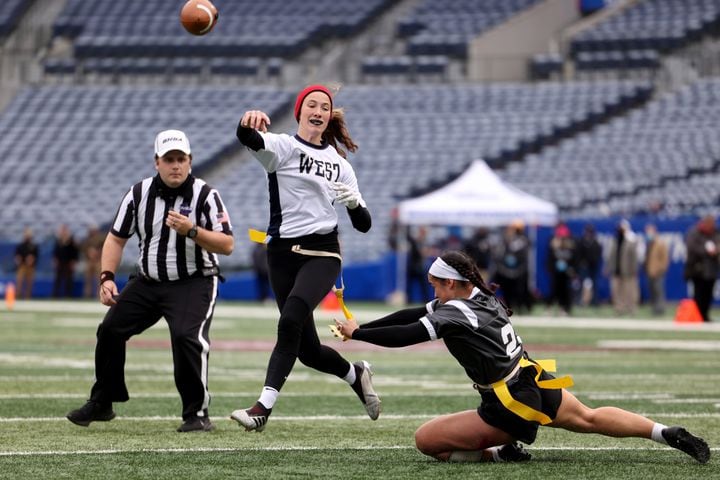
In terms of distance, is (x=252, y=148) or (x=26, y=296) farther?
(x=26, y=296)

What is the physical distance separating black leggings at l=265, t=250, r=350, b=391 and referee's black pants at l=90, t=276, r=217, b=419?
533 millimetres

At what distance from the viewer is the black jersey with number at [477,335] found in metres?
6.50

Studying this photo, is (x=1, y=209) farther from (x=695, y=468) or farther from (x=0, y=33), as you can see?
(x=695, y=468)

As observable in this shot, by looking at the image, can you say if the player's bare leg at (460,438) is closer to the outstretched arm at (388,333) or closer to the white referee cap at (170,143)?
the outstretched arm at (388,333)

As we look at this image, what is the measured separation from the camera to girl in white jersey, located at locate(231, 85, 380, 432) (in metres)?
7.51

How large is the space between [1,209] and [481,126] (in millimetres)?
11079

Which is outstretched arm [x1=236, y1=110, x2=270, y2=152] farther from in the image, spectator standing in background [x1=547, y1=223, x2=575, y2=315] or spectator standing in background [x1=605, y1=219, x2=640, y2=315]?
spectator standing in background [x1=605, y1=219, x2=640, y2=315]

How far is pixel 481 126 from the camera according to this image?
3347 cm

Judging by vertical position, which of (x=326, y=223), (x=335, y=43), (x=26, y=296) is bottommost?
(x=26, y=296)

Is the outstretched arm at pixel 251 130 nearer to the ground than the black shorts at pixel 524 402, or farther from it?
farther from it

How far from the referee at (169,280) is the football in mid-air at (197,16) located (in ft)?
3.27

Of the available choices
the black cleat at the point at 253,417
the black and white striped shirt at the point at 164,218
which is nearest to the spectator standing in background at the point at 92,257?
the black and white striped shirt at the point at 164,218

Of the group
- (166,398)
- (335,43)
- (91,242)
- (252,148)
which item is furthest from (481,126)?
(252,148)

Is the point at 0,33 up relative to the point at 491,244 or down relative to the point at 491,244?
up
